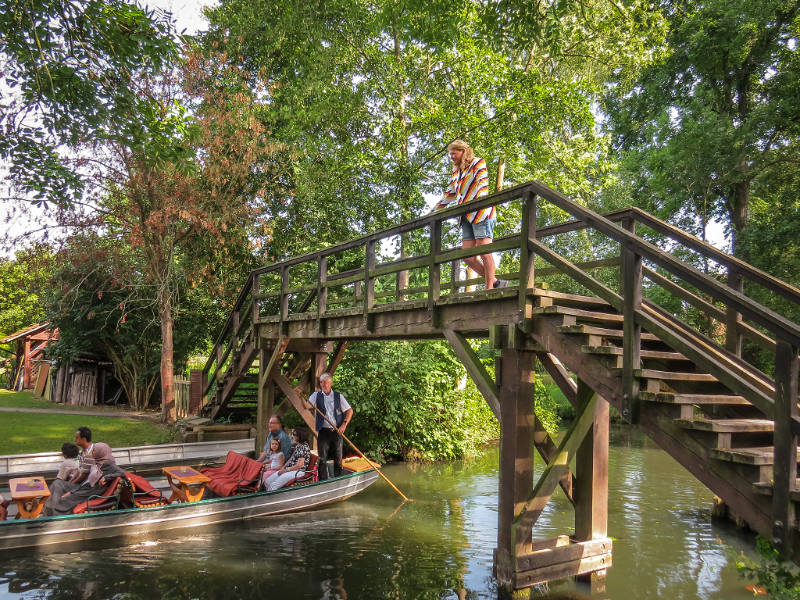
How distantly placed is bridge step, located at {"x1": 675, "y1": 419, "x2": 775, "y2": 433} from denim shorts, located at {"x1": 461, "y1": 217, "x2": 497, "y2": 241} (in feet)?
10.4

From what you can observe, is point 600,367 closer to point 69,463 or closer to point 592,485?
point 592,485

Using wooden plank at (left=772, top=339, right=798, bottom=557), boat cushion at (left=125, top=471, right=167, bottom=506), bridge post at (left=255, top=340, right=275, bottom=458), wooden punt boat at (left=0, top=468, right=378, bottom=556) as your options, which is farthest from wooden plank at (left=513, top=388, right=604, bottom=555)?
bridge post at (left=255, top=340, right=275, bottom=458)

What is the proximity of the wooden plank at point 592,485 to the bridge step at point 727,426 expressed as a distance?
223 centimetres

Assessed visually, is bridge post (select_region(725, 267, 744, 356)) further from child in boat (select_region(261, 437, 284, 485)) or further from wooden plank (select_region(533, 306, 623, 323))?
child in boat (select_region(261, 437, 284, 485))

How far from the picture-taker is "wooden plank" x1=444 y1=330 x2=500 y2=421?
6.68m

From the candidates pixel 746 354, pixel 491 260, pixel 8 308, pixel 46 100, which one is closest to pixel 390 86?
pixel 46 100

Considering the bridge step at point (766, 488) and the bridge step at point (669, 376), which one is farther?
the bridge step at point (669, 376)

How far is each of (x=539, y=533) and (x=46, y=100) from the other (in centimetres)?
941

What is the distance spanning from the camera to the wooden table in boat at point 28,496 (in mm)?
7816

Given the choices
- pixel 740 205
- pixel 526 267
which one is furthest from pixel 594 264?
pixel 740 205

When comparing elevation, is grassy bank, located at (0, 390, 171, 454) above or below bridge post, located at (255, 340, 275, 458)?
below

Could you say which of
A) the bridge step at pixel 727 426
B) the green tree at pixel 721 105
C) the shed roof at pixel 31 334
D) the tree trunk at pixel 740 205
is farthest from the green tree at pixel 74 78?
the shed roof at pixel 31 334


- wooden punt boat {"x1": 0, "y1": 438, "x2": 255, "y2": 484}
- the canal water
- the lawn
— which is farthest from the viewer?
the lawn

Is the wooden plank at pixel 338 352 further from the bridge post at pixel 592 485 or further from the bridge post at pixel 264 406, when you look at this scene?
the bridge post at pixel 592 485
